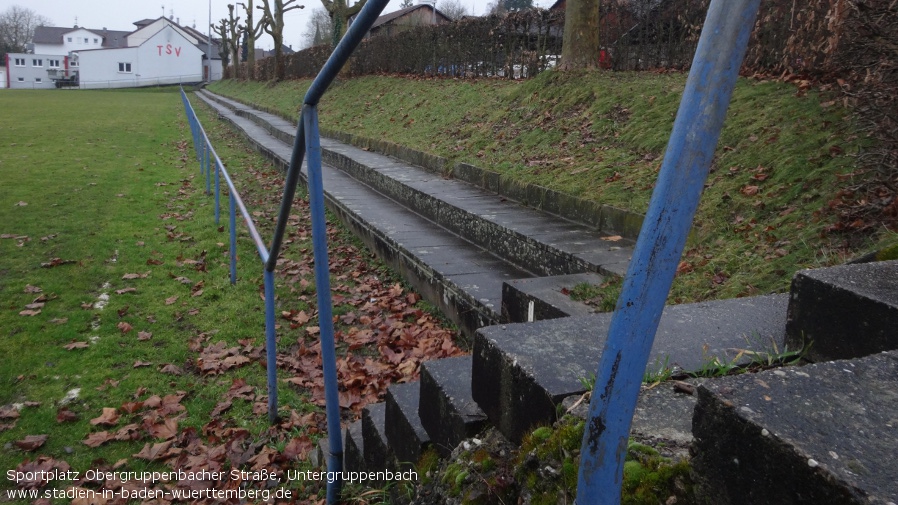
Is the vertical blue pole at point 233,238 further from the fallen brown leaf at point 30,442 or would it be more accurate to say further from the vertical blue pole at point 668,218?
the vertical blue pole at point 668,218

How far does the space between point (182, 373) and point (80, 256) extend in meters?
3.33

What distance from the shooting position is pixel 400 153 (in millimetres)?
10016

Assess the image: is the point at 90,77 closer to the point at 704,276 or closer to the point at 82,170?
the point at 82,170

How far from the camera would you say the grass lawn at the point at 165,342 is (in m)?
3.34

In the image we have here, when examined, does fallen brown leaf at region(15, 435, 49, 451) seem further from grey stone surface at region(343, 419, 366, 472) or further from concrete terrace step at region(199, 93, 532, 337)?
concrete terrace step at region(199, 93, 532, 337)

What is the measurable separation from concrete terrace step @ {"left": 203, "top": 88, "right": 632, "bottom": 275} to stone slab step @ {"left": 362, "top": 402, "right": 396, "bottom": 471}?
1802 mm

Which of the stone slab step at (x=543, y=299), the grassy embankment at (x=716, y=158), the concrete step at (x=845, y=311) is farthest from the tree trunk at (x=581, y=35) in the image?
the concrete step at (x=845, y=311)

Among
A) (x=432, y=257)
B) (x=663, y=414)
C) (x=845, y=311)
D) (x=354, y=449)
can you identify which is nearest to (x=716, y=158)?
(x=432, y=257)

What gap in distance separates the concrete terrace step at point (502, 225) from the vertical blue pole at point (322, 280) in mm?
2064

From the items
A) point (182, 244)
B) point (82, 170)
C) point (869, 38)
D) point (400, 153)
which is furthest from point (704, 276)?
point (82, 170)

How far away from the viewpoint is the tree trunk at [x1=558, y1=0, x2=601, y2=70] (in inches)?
350

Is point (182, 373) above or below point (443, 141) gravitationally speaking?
below

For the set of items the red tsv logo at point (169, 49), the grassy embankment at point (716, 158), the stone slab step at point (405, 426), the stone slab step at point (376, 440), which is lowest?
the stone slab step at point (376, 440)

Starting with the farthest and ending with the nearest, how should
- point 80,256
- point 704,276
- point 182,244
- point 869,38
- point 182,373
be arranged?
1. point 182,244
2. point 80,256
3. point 182,373
4. point 704,276
5. point 869,38
